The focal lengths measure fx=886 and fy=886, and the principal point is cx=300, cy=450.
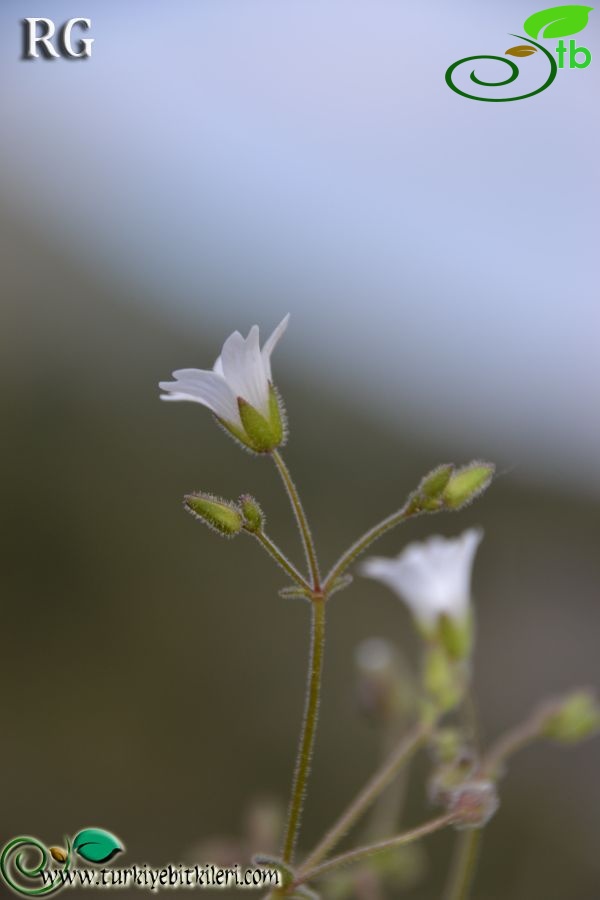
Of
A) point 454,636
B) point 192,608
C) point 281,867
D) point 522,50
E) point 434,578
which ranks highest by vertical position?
point 192,608

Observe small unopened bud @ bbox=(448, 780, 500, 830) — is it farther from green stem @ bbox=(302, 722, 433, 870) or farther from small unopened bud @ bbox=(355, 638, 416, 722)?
small unopened bud @ bbox=(355, 638, 416, 722)

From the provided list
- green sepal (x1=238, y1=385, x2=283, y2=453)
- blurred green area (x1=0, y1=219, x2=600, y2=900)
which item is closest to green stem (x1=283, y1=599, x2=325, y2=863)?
green sepal (x1=238, y1=385, x2=283, y2=453)

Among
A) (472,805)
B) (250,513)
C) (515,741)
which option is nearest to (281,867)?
(472,805)

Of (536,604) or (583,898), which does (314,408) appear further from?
(583,898)

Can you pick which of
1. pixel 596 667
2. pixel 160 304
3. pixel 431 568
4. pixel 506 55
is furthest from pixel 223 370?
pixel 160 304

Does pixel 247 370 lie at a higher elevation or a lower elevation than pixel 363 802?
higher

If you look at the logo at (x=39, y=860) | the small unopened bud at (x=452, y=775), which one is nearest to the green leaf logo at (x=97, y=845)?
the logo at (x=39, y=860)

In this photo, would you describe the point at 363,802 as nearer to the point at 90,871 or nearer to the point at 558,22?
the point at 90,871

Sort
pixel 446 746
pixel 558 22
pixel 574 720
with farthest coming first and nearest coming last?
1. pixel 558 22
2. pixel 574 720
3. pixel 446 746
